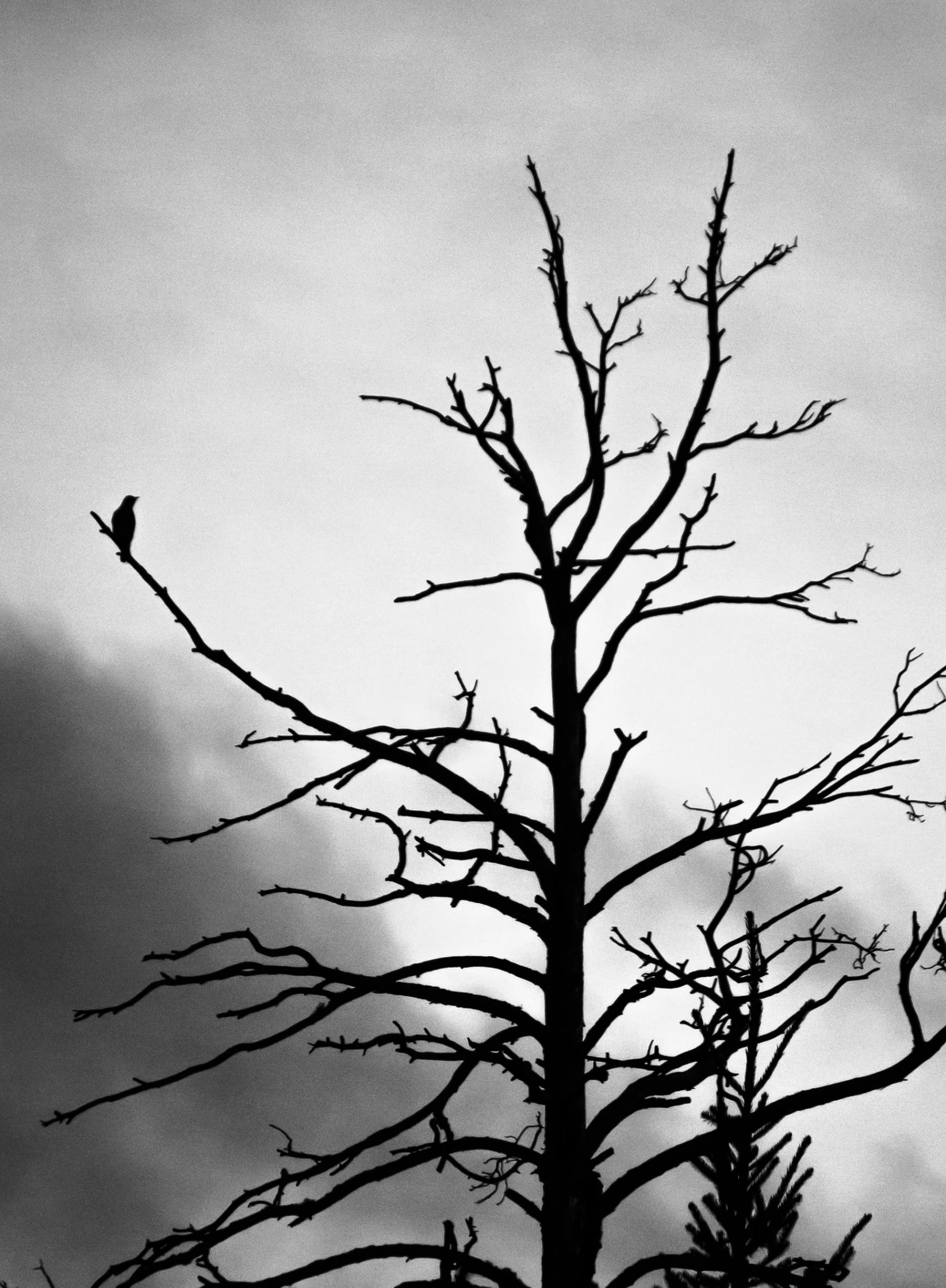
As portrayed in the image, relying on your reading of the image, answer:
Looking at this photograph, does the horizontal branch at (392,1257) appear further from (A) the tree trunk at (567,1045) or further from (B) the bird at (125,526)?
(B) the bird at (125,526)

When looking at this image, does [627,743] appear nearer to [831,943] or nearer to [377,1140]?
[831,943]

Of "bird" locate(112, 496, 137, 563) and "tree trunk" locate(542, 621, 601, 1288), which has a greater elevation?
"bird" locate(112, 496, 137, 563)

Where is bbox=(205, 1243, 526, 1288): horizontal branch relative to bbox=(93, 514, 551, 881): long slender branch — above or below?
below

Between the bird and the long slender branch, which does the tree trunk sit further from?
the bird

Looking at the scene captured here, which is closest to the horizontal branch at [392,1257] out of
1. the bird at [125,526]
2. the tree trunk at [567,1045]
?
the tree trunk at [567,1045]

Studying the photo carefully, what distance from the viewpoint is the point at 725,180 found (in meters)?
7.25

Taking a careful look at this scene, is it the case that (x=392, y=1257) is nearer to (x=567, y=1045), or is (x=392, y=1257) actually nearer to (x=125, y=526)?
(x=567, y=1045)

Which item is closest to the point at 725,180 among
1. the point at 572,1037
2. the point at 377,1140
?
the point at 572,1037

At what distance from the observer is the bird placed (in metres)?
5.92

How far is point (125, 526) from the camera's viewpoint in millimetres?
7453

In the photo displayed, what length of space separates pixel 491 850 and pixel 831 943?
1992 mm

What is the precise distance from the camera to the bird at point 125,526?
5.92 meters

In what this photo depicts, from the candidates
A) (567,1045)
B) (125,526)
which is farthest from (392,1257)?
(125,526)

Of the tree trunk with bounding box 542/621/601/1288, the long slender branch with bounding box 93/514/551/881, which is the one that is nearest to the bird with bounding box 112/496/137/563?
the long slender branch with bounding box 93/514/551/881
